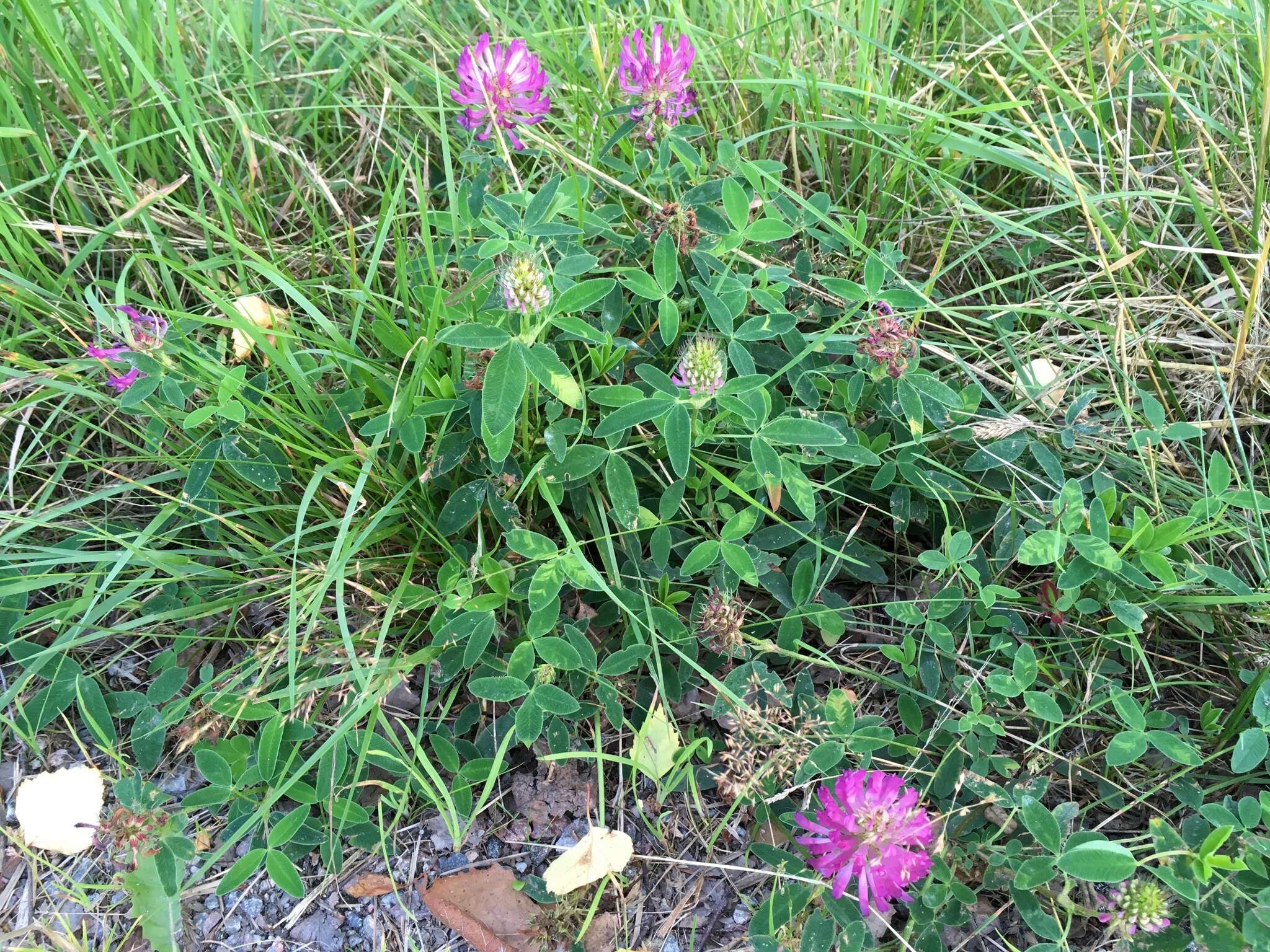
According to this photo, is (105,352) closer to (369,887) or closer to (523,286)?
(523,286)

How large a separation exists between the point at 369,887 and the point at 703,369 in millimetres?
1153

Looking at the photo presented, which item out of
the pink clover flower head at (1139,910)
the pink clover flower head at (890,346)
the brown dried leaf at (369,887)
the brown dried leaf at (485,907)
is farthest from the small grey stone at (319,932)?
the pink clover flower head at (890,346)

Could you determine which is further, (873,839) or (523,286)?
(523,286)

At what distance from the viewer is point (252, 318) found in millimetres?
1917

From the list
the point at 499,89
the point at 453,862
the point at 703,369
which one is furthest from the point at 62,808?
the point at 499,89

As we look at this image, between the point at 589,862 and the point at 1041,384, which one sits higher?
the point at 1041,384

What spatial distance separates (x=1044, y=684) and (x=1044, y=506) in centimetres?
35

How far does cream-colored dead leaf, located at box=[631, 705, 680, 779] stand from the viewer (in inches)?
65.2

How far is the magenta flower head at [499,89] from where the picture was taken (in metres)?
1.84

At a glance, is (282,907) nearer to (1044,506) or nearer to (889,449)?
(889,449)

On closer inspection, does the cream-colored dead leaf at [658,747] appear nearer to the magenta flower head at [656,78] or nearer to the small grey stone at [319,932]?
the small grey stone at [319,932]

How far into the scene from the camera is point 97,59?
2.33m

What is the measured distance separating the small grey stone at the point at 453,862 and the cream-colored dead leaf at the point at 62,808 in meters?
0.64

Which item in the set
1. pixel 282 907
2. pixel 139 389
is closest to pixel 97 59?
pixel 139 389
